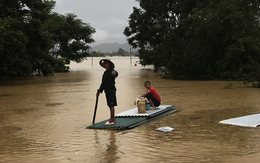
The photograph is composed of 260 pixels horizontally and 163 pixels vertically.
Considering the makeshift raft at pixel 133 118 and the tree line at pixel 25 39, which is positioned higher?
the tree line at pixel 25 39

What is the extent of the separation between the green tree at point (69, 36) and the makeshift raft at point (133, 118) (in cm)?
4788

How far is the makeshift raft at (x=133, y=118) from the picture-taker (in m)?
8.59

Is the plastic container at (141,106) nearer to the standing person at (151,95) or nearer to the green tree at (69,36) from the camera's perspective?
the standing person at (151,95)

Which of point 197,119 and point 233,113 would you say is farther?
point 233,113

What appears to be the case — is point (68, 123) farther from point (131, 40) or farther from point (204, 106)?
point (131, 40)

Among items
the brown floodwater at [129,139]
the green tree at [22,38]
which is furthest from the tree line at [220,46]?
the brown floodwater at [129,139]

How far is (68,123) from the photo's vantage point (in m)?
9.76

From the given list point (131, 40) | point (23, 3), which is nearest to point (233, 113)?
point (23, 3)

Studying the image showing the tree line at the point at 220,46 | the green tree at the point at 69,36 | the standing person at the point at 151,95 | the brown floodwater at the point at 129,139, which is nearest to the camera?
the brown floodwater at the point at 129,139

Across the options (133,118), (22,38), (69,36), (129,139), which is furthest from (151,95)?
(69,36)

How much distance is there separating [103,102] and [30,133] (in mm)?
6249

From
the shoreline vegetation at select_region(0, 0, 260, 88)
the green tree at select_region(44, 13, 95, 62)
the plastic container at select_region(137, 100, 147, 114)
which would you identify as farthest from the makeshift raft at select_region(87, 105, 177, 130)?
the green tree at select_region(44, 13, 95, 62)

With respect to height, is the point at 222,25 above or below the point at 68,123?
above

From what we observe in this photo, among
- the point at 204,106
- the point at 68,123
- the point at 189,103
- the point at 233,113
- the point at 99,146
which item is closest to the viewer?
the point at 99,146
